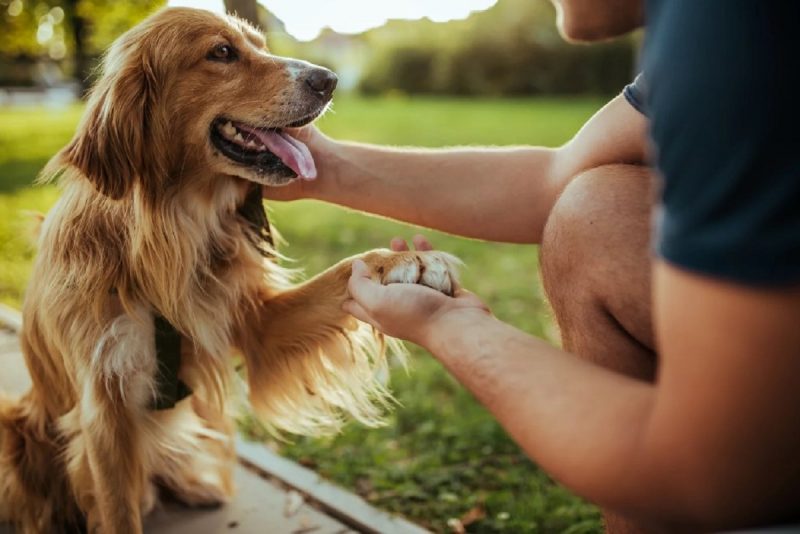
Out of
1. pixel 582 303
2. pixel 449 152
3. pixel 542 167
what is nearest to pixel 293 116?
pixel 449 152

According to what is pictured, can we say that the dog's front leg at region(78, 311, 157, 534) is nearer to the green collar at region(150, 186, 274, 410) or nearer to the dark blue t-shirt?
the green collar at region(150, 186, 274, 410)

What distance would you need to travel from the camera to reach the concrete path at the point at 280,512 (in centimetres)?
282

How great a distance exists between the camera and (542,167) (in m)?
2.44

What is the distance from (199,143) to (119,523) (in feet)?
4.03

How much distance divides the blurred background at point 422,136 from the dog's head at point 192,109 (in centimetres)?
32

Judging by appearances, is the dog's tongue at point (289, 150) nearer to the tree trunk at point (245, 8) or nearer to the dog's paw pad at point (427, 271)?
the dog's paw pad at point (427, 271)

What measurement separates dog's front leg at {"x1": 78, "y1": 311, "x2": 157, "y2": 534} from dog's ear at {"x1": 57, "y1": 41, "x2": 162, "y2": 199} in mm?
439

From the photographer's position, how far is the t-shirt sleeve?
96cm

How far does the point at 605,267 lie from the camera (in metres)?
1.67

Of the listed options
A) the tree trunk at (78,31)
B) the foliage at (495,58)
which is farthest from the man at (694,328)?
the foliage at (495,58)

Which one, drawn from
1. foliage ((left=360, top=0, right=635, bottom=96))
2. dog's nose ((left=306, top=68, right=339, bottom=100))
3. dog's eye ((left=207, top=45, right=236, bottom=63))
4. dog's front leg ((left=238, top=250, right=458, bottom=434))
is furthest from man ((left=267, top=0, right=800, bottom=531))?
foliage ((left=360, top=0, right=635, bottom=96))

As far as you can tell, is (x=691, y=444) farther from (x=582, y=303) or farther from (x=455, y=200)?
(x=455, y=200)

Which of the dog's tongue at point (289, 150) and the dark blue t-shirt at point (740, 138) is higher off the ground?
the dark blue t-shirt at point (740, 138)

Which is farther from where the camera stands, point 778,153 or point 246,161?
point 246,161
